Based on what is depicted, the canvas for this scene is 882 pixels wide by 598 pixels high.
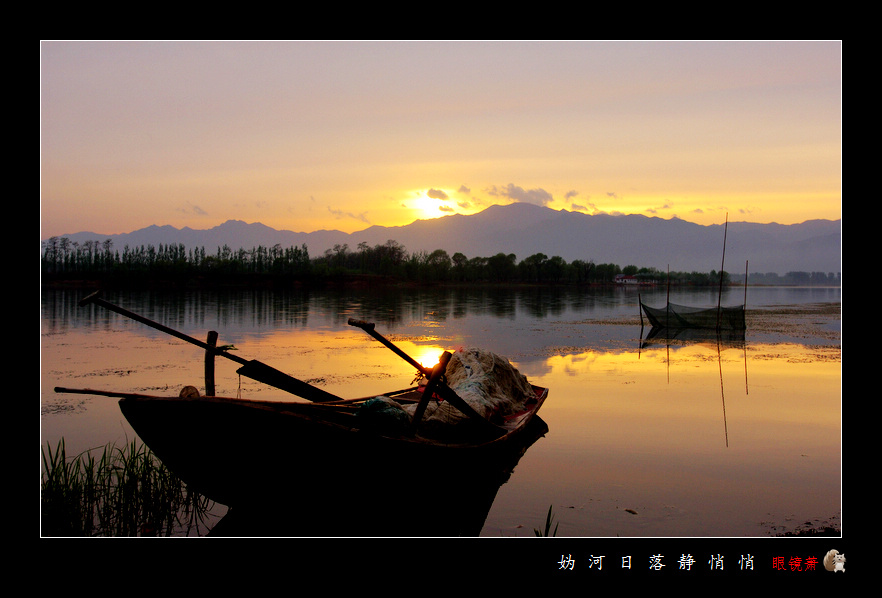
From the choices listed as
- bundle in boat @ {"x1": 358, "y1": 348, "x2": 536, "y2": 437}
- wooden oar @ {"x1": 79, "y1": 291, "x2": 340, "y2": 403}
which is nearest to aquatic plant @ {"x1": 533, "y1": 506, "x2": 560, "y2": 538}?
bundle in boat @ {"x1": 358, "y1": 348, "x2": 536, "y2": 437}

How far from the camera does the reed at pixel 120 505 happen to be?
195 inches

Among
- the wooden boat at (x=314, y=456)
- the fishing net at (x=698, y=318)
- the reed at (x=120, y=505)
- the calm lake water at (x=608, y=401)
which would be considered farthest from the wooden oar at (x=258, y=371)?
the fishing net at (x=698, y=318)

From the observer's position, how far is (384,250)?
222 feet

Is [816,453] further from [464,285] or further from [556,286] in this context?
[556,286]

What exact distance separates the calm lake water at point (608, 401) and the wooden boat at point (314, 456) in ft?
2.22

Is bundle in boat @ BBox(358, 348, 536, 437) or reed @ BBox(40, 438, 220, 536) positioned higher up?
bundle in boat @ BBox(358, 348, 536, 437)

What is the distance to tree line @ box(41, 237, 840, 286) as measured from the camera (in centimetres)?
4628

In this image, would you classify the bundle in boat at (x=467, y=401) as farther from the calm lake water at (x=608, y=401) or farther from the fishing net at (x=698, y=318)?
the fishing net at (x=698, y=318)

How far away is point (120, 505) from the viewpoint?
17.0 ft

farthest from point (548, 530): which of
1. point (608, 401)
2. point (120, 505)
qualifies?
point (608, 401)

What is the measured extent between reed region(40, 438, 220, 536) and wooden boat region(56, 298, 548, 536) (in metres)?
0.78

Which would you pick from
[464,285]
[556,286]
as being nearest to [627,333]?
[464,285]

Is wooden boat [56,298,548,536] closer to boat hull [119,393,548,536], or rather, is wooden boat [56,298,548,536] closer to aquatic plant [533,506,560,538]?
boat hull [119,393,548,536]

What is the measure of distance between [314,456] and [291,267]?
50.9 meters
